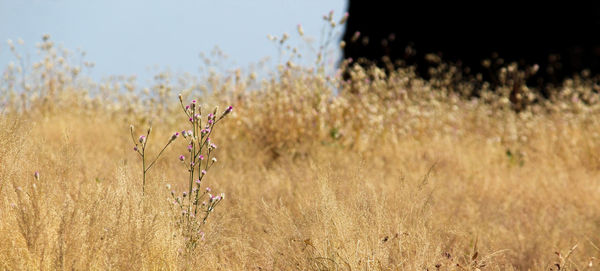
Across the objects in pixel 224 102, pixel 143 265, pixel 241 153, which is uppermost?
pixel 224 102

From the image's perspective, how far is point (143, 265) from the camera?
2092mm

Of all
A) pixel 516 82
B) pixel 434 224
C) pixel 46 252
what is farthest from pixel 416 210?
pixel 516 82

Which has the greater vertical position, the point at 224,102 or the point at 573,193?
the point at 224,102

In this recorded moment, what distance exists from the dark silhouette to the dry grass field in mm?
782

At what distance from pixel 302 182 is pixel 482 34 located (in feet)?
24.5

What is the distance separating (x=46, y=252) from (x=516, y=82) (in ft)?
26.0

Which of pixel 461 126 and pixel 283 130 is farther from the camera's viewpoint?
pixel 461 126

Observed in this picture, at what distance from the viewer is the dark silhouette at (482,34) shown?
9.55m

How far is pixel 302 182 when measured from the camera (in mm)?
3510

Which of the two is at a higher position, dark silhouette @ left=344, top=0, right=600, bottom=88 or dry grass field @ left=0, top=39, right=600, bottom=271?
dark silhouette @ left=344, top=0, right=600, bottom=88

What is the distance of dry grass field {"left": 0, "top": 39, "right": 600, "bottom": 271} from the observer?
6.90 ft

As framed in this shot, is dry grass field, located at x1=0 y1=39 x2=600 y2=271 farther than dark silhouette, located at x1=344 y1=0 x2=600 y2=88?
No

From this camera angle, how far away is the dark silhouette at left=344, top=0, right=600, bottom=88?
9547mm

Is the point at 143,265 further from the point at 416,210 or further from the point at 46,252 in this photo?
the point at 416,210
